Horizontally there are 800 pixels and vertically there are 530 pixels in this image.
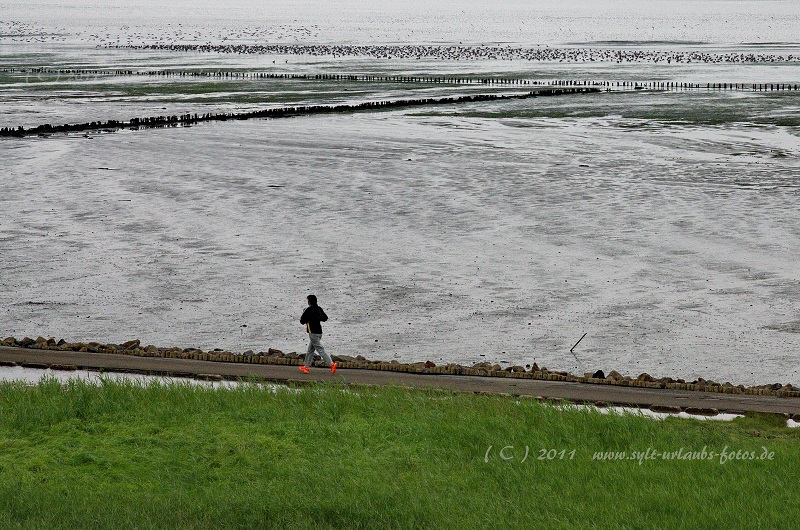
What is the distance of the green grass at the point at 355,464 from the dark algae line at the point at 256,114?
4873cm

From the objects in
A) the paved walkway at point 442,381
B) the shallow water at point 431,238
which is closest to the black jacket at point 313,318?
the paved walkway at point 442,381

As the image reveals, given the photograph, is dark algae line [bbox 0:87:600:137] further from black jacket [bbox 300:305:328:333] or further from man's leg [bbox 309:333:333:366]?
man's leg [bbox 309:333:333:366]

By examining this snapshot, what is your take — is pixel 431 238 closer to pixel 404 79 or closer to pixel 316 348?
pixel 316 348

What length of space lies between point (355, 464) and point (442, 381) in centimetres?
429

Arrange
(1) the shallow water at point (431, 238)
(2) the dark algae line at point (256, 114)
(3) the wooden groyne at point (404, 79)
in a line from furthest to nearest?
(3) the wooden groyne at point (404, 79)
(2) the dark algae line at point (256, 114)
(1) the shallow water at point (431, 238)

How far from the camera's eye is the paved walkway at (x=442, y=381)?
1850 centimetres

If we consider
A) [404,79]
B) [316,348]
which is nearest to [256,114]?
[404,79]

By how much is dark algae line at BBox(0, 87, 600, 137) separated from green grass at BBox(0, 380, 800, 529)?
48.7 metres

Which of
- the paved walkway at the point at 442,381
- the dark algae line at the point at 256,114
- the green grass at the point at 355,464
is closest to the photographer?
the green grass at the point at 355,464

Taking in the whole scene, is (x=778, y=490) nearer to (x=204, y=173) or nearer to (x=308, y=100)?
(x=204, y=173)

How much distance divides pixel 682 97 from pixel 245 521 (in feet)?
258

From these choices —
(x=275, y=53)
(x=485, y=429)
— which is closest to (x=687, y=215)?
(x=485, y=429)

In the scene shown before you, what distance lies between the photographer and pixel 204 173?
49312mm

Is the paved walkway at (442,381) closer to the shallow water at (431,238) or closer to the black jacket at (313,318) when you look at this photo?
the black jacket at (313,318)
